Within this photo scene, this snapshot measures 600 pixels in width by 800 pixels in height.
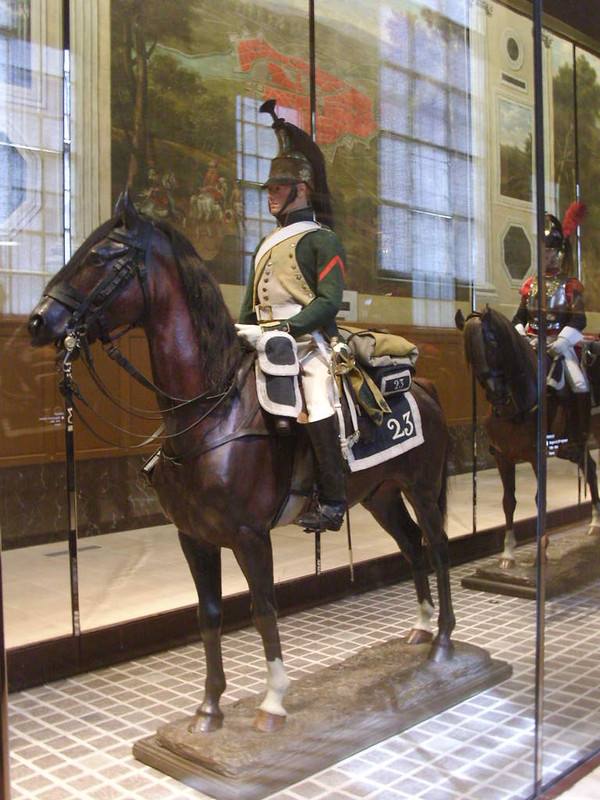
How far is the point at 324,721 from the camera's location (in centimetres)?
308

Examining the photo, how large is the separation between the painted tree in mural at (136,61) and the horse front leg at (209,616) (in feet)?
6.29

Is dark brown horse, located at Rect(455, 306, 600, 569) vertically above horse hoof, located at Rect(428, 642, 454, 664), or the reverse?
dark brown horse, located at Rect(455, 306, 600, 569)

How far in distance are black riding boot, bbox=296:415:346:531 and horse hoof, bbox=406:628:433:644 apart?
119 cm

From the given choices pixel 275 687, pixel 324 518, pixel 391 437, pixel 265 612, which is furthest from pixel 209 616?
pixel 391 437

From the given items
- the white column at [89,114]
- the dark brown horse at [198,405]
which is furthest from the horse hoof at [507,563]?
the white column at [89,114]

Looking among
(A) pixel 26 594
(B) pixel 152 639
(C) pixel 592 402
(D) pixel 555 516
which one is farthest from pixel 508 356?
(A) pixel 26 594

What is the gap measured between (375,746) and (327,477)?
109 centimetres

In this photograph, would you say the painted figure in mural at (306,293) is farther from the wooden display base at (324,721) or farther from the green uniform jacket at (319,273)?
the wooden display base at (324,721)

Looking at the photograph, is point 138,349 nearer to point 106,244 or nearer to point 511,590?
point 106,244

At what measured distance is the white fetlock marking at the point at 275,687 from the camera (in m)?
2.94

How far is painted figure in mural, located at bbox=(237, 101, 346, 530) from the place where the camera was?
2916mm

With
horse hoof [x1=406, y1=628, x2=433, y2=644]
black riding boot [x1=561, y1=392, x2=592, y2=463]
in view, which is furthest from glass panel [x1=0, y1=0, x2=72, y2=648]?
black riding boot [x1=561, y1=392, x2=592, y2=463]

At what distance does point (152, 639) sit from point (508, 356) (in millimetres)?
2278

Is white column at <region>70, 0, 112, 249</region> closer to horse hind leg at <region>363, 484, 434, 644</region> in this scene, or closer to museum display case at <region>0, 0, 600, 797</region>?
museum display case at <region>0, 0, 600, 797</region>
